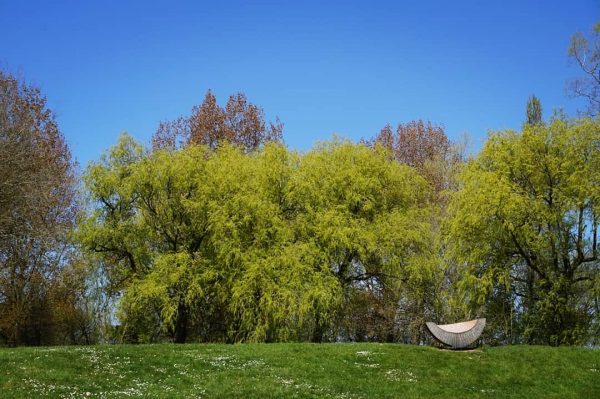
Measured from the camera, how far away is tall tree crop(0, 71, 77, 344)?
29938 millimetres

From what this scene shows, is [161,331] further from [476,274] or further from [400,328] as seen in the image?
[476,274]

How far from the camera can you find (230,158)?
41.2m

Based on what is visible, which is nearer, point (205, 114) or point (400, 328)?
point (400, 328)

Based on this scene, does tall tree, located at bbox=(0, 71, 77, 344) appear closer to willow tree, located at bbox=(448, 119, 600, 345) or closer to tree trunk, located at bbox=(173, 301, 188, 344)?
tree trunk, located at bbox=(173, 301, 188, 344)

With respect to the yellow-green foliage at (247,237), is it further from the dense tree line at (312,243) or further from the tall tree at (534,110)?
the tall tree at (534,110)

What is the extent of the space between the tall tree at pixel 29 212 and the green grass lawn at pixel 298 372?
950 centimetres

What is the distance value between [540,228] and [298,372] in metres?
21.0

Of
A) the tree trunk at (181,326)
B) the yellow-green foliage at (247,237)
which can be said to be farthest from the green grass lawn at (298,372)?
the tree trunk at (181,326)

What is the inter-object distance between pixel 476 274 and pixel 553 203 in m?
6.46

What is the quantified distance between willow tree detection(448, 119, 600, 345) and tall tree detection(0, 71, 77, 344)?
25203 millimetres

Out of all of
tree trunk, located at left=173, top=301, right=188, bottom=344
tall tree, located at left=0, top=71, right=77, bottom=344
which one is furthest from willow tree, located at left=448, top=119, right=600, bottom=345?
tall tree, located at left=0, top=71, right=77, bottom=344

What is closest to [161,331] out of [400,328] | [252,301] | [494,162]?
[252,301]

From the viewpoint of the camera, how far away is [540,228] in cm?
3656

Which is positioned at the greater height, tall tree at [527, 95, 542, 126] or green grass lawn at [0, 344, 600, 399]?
tall tree at [527, 95, 542, 126]
